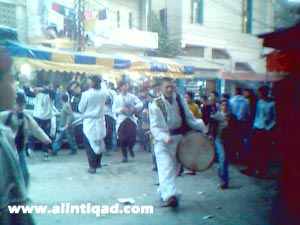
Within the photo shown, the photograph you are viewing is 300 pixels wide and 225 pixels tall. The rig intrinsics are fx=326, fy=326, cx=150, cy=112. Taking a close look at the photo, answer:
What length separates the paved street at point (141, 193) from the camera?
2838mm

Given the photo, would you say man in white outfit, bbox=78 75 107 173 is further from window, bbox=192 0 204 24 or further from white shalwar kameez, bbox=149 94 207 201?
window, bbox=192 0 204 24

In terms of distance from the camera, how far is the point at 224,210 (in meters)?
3.09

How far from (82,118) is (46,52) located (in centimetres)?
128

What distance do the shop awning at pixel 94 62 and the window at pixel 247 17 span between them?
23.0 inches

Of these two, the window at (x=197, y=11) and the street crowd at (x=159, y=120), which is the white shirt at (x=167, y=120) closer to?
the street crowd at (x=159, y=120)

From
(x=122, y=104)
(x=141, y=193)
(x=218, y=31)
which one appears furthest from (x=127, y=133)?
(x=218, y=31)

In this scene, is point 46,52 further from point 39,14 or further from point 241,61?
point 241,61

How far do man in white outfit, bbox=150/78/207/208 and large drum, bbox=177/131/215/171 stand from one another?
0.11 metres

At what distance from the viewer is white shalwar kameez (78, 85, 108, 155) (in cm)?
415

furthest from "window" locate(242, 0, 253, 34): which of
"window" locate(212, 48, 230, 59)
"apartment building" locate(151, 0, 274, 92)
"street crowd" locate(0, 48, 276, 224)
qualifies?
"street crowd" locate(0, 48, 276, 224)

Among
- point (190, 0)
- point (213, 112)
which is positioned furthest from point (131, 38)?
point (213, 112)

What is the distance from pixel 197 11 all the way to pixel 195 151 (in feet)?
4.32

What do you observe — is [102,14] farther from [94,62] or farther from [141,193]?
[141,193]

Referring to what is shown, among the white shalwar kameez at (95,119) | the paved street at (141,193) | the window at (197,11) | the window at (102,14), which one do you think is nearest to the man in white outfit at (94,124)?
the white shalwar kameez at (95,119)
